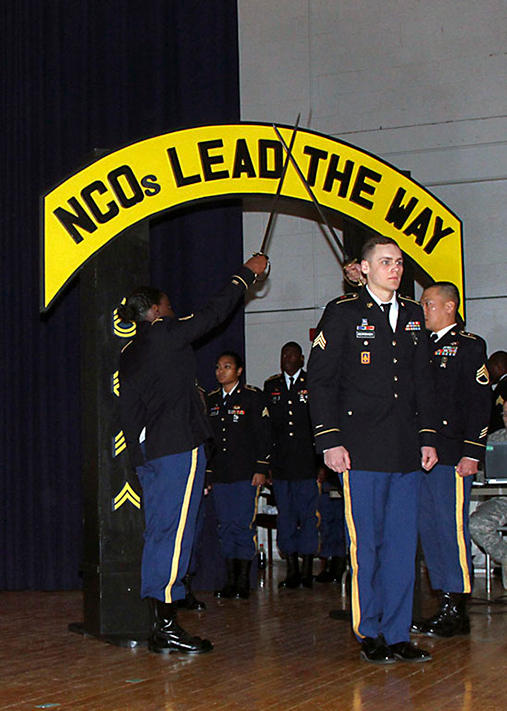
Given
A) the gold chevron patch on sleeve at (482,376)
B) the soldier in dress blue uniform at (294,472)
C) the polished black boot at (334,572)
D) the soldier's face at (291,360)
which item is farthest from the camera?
the soldier's face at (291,360)

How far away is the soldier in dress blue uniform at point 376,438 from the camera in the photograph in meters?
3.62

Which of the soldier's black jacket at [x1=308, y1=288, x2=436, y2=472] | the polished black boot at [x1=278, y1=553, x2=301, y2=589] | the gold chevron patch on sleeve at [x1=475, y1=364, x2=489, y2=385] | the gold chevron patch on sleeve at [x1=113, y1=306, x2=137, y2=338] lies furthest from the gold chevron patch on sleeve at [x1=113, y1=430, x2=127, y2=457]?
the polished black boot at [x1=278, y1=553, x2=301, y2=589]

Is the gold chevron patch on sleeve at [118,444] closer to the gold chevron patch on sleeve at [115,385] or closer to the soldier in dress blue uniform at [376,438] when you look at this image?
the gold chevron patch on sleeve at [115,385]

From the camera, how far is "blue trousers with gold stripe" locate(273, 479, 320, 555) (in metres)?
6.57

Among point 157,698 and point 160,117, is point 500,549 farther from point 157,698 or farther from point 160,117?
point 160,117

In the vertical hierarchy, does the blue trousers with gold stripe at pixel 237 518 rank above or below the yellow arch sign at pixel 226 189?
below

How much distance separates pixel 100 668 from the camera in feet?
12.2

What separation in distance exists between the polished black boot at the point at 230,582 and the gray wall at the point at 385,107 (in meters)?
2.61

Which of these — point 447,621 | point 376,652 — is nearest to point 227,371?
point 447,621

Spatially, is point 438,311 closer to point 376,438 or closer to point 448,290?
point 448,290

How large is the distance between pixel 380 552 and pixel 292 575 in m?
2.95

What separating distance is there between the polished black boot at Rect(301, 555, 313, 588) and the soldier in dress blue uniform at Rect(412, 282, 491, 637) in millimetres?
2152

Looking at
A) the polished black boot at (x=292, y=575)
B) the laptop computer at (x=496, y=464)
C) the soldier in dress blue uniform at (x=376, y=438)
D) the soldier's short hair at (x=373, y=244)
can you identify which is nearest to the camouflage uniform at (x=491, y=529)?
the laptop computer at (x=496, y=464)

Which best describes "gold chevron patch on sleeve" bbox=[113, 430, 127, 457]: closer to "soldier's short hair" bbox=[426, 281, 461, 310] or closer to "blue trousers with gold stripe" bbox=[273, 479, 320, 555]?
"soldier's short hair" bbox=[426, 281, 461, 310]
